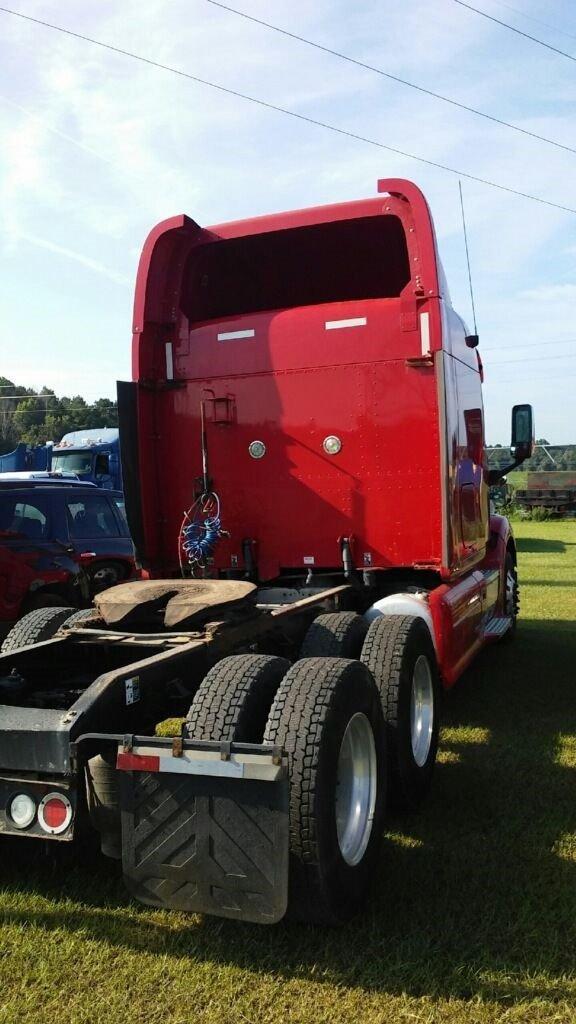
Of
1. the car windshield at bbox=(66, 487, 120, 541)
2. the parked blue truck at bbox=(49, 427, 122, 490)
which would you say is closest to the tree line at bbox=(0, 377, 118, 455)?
the parked blue truck at bbox=(49, 427, 122, 490)

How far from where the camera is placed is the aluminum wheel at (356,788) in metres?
3.29

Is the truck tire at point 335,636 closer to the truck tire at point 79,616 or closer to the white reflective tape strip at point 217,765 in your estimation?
the truck tire at point 79,616

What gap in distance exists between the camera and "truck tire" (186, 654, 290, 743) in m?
3.15

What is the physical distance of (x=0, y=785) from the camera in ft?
A: 9.95

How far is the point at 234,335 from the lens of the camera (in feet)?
19.4

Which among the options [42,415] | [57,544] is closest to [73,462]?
[57,544]

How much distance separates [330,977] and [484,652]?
6222 mm

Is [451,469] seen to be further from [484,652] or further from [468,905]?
[484,652]

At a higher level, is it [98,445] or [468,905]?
[98,445]

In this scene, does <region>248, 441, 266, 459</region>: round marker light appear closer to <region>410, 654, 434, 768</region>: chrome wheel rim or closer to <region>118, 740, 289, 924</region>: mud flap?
<region>410, 654, 434, 768</region>: chrome wheel rim

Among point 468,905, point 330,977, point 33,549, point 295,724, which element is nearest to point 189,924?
point 330,977

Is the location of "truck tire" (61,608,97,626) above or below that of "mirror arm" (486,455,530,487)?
below

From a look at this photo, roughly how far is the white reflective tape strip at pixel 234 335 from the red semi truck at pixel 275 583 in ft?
0.03

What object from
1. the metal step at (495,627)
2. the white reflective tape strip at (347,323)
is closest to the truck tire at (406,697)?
the white reflective tape strip at (347,323)
